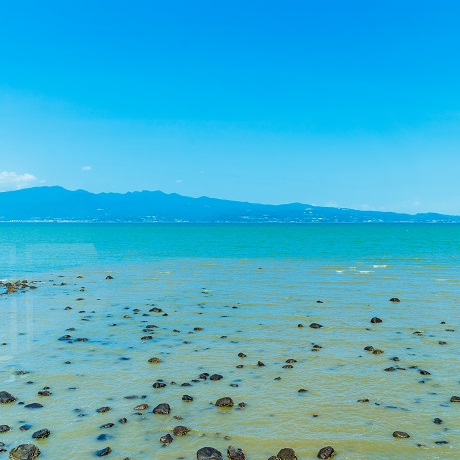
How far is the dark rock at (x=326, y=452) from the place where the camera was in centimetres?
1172

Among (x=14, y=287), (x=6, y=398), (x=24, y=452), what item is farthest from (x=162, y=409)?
(x=14, y=287)

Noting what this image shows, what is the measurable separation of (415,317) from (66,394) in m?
21.2

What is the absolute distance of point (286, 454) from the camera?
458 inches

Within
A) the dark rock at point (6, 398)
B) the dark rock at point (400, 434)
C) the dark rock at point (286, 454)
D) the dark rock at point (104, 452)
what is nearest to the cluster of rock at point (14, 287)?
the dark rock at point (6, 398)

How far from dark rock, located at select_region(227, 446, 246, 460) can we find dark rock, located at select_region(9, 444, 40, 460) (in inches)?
194

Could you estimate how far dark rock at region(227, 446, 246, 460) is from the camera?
11.6m

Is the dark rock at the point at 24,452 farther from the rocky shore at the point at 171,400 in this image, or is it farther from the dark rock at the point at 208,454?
the dark rock at the point at 208,454

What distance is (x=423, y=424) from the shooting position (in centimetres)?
1353

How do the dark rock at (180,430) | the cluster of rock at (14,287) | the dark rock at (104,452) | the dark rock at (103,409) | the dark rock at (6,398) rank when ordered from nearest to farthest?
the dark rock at (104,452), the dark rock at (180,430), the dark rock at (103,409), the dark rock at (6,398), the cluster of rock at (14,287)

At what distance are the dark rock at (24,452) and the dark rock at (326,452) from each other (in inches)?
286

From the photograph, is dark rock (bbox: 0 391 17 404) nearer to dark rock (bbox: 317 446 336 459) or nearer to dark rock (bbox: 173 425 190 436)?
dark rock (bbox: 173 425 190 436)

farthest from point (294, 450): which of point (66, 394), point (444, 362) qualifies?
point (444, 362)

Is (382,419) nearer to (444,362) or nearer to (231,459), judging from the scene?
(231,459)

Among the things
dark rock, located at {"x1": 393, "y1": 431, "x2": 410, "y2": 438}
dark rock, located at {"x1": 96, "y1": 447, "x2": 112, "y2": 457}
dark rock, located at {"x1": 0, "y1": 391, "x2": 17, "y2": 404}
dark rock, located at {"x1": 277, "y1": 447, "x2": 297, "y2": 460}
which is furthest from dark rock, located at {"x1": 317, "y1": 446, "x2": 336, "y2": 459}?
dark rock, located at {"x1": 0, "y1": 391, "x2": 17, "y2": 404}
